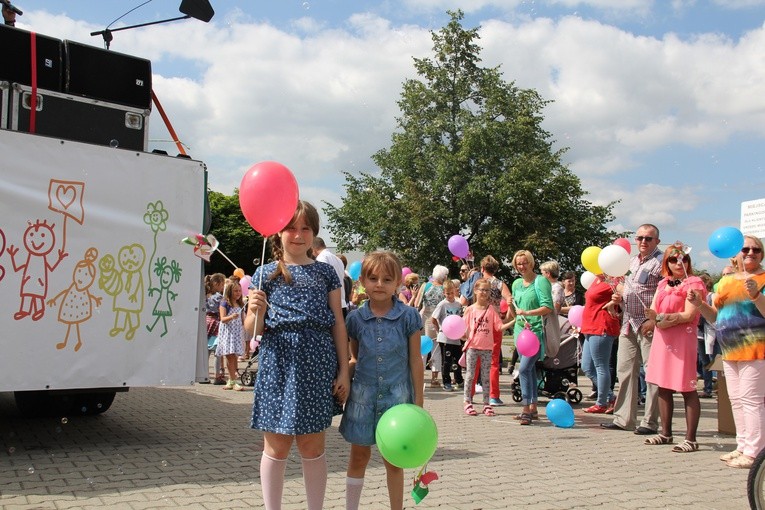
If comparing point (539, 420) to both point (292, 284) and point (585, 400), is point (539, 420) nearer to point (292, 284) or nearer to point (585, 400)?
point (585, 400)

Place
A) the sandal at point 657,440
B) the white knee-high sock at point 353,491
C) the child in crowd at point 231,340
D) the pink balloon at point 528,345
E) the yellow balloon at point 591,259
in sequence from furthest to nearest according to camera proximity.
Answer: the child in crowd at point 231,340 < the yellow balloon at point 591,259 < the pink balloon at point 528,345 < the sandal at point 657,440 < the white knee-high sock at point 353,491

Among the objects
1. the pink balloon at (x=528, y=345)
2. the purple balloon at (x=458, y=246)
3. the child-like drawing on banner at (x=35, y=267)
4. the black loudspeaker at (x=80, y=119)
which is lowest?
the pink balloon at (x=528, y=345)

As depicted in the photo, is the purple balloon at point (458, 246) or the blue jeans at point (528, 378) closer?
the blue jeans at point (528, 378)

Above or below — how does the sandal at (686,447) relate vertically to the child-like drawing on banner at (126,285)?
below

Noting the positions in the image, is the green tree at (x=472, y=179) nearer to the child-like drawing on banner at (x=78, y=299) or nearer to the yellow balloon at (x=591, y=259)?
the yellow balloon at (x=591, y=259)

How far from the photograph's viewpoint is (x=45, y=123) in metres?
5.99

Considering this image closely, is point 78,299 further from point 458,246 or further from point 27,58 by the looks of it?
point 458,246

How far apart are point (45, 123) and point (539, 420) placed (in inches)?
241

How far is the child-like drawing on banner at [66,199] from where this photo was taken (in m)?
5.63

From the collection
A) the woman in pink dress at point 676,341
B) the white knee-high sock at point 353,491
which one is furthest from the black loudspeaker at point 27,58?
the woman in pink dress at point 676,341

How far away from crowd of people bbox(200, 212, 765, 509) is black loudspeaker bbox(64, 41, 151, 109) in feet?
7.04

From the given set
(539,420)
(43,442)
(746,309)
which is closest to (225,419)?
(43,442)

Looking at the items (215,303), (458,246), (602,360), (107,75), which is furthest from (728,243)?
(215,303)

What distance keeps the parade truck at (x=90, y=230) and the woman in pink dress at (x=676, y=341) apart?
4.24 metres
